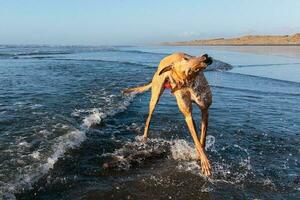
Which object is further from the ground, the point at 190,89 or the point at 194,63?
the point at 194,63

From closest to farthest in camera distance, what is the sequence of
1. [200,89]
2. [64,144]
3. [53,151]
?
[200,89] < [53,151] < [64,144]

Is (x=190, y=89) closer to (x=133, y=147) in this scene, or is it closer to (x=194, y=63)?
(x=194, y=63)

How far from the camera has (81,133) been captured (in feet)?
30.8

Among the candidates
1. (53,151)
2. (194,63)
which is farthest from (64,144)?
(194,63)

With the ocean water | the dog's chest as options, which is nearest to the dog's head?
the dog's chest

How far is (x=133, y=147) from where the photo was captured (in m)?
8.79

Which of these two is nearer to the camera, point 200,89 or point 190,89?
point 190,89

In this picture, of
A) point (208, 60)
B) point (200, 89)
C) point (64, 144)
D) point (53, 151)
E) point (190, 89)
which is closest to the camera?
point (208, 60)

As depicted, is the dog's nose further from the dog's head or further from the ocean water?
the ocean water

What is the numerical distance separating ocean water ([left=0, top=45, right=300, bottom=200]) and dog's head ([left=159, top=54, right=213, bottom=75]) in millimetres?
1986

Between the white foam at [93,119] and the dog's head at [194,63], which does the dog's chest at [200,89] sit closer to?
the dog's head at [194,63]

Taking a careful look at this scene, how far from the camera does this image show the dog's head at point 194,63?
5566 millimetres

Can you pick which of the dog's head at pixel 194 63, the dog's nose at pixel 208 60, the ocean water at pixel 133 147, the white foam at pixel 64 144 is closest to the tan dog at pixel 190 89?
the dog's head at pixel 194 63

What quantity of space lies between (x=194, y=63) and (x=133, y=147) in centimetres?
341
